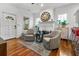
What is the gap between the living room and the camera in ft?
5.52

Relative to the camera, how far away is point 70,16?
65.9 inches

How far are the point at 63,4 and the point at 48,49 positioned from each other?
0.87 metres

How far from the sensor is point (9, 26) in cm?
170

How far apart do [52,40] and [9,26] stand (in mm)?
834

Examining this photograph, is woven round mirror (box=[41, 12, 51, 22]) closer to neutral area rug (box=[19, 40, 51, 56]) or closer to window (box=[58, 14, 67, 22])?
window (box=[58, 14, 67, 22])

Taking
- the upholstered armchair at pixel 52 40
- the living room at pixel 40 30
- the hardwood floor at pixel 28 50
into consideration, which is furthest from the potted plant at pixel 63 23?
the hardwood floor at pixel 28 50

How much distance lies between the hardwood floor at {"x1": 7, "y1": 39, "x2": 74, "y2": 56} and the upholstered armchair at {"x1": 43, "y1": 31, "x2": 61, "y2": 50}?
8 centimetres

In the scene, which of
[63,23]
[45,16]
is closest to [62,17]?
[63,23]

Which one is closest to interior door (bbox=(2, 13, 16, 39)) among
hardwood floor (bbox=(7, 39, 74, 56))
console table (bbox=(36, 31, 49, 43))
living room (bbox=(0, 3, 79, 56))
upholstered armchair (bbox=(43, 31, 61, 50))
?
living room (bbox=(0, 3, 79, 56))

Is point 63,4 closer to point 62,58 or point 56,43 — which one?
point 56,43

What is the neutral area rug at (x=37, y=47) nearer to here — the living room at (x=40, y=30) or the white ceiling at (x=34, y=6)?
the living room at (x=40, y=30)

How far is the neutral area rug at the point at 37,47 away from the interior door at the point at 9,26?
23cm

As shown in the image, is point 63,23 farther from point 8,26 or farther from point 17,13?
point 8,26

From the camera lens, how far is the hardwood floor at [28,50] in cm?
171
